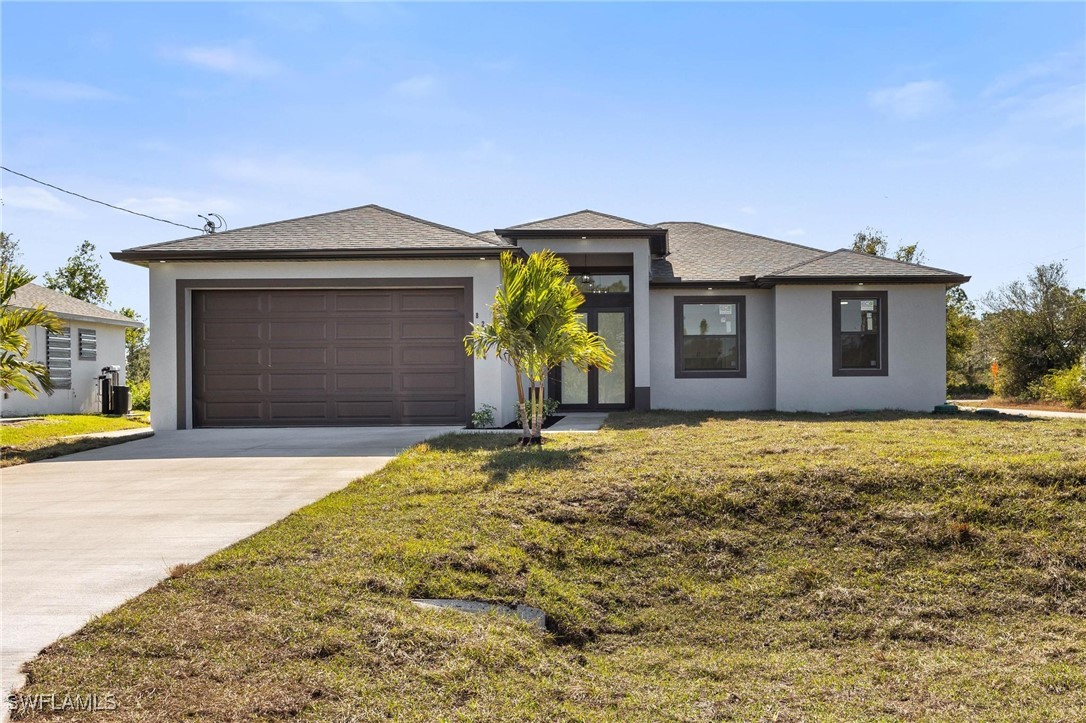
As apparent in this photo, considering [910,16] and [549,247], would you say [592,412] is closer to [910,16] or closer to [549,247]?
[549,247]

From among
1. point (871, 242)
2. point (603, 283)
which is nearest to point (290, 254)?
point (603, 283)

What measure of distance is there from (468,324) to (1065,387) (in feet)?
51.1

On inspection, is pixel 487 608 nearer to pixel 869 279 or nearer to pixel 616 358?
pixel 616 358

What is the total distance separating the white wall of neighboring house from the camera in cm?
1789

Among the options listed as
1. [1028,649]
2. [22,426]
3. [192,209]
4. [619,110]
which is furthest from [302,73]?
[1028,649]

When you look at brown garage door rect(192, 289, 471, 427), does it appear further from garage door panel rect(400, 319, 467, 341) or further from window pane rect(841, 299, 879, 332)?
window pane rect(841, 299, 879, 332)

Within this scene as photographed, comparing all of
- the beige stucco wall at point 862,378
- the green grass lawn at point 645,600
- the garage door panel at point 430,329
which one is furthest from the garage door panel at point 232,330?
the beige stucco wall at point 862,378

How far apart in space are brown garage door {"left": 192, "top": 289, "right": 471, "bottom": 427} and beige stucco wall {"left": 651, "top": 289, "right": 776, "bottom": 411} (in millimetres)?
5034

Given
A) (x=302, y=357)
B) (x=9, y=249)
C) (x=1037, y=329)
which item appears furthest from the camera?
(x=9, y=249)

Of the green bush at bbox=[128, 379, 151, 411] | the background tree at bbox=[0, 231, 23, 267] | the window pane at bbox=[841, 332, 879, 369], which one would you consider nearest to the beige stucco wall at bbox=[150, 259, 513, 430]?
the window pane at bbox=[841, 332, 879, 369]

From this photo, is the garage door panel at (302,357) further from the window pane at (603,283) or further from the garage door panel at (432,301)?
the window pane at (603,283)

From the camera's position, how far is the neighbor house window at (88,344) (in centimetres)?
2047

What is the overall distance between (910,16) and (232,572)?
13.0 meters

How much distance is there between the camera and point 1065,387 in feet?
59.4
